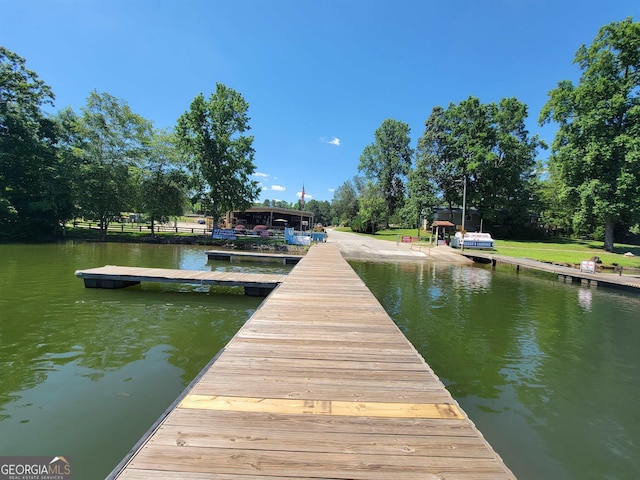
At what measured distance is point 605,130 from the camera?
26.5 m

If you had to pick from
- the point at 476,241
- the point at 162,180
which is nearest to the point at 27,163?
the point at 162,180

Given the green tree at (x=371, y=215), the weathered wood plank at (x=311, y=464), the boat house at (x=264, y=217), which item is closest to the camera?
the weathered wood plank at (x=311, y=464)

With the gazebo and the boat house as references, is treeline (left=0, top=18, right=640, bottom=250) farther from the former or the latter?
the boat house

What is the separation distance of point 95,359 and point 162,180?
28.6 m

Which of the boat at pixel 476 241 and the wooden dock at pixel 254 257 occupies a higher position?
the boat at pixel 476 241

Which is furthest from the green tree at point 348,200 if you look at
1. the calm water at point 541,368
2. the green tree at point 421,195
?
the calm water at point 541,368

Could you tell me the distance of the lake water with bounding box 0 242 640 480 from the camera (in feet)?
11.4

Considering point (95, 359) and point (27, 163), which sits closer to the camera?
point (95, 359)

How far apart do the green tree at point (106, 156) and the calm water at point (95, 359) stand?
2122 centimetres

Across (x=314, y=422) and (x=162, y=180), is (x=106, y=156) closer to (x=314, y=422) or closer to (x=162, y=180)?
(x=162, y=180)

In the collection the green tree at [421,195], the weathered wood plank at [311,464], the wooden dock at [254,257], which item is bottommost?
the wooden dock at [254,257]

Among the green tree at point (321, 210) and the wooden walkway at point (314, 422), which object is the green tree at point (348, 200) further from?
the wooden walkway at point (314, 422)

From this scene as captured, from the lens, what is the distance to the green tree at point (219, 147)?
2972 centimetres

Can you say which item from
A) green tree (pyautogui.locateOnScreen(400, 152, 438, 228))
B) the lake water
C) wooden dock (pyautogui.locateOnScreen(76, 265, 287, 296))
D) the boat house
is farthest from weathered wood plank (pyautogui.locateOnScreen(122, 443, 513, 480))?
the boat house
